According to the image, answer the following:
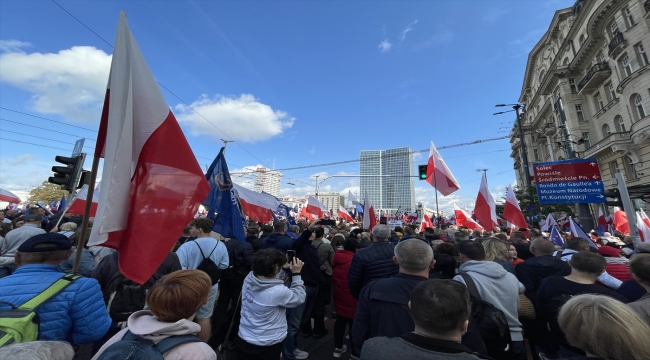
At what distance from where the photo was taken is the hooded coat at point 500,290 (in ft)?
9.17

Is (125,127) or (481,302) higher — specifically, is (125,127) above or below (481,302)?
above

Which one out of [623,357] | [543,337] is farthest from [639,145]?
[623,357]

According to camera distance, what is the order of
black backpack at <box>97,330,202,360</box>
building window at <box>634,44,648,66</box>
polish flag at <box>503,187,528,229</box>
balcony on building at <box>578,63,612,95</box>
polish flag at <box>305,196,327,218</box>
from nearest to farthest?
black backpack at <box>97,330,202,360</box>
polish flag at <box>503,187,528,229</box>
polish flag at <box>305,196,327,218</box>
building window at <box>634,44,648,66</box>
balcony on building at <box>578,63,612,95</box>

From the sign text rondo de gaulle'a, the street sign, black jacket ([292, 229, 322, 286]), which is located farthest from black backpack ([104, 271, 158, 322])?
the sign text rondo de gaulle'a

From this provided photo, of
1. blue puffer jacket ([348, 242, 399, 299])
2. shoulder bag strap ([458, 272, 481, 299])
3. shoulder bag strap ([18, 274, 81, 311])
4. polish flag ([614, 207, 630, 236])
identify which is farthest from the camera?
polish flag ([614, 207, 630, 236])

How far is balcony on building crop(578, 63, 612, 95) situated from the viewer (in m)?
23.2

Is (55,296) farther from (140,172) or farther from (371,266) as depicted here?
(371,266)

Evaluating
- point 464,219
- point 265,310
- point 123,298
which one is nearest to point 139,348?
point 265,310

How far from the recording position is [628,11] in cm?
2100

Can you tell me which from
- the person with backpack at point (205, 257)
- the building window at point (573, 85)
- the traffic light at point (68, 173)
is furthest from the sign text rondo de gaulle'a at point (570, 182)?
the building window at point (573, 85)

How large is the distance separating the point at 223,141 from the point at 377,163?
924 inches

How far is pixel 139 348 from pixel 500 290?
9.94 feet

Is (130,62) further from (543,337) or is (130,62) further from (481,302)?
(543,337)

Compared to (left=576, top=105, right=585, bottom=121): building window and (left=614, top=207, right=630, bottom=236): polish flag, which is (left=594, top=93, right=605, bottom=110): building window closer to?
(left=576, top=105, right=585, bottom=121): building window
